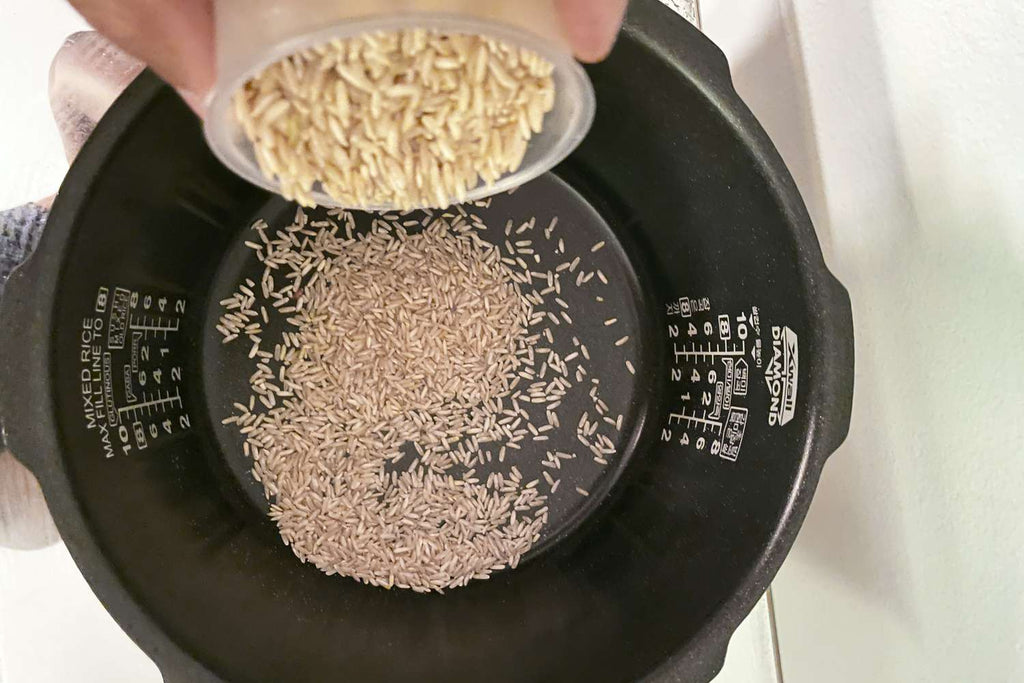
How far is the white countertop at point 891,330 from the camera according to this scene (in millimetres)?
695

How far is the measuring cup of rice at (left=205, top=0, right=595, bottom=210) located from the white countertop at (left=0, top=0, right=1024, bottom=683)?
378 mm

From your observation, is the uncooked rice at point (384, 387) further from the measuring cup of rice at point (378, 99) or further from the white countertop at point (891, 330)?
the white countertop at point (891, 330)

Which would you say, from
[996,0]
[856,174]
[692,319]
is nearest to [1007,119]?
[996,0]

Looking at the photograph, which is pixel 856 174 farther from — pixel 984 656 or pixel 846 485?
pixel 984 656

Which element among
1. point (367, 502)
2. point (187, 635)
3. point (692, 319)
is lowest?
point (187, 635)

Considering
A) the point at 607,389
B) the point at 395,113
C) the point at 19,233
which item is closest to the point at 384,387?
the point at 607,389

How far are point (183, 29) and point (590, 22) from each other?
33cm

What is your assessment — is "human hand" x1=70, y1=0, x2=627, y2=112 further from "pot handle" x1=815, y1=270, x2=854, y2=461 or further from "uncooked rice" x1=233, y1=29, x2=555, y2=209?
"pot handle" x1=815, y1=270, x2=854, y2=461

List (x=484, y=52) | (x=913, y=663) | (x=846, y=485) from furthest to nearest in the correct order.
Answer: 1. (x=846, y=485)
2. (x=913, y=663)
3. (x=484, y=52)

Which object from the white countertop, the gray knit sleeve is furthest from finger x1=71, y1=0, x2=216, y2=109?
the white countertop

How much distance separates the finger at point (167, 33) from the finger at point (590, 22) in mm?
296

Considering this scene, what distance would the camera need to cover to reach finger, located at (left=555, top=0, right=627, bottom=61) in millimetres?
572

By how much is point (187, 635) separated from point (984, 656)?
34.8 inches

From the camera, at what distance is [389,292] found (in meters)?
1.03
